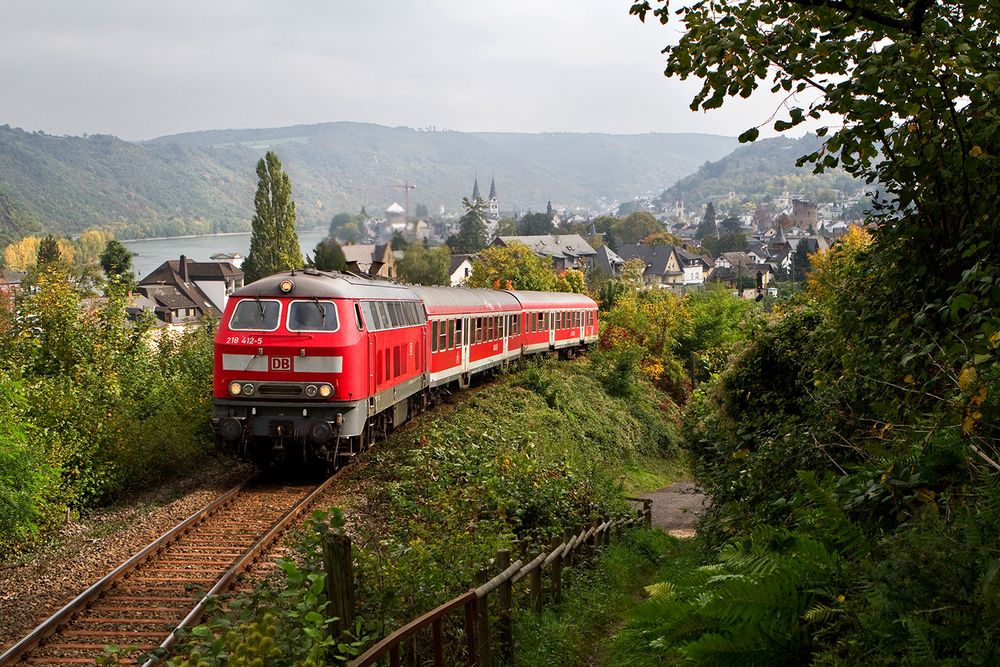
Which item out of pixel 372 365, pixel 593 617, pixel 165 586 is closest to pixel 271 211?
pixel 372 365

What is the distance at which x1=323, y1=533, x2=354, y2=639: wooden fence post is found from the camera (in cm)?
698

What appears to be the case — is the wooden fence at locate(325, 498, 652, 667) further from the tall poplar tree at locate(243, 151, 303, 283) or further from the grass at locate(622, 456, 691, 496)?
the tall poplar tree at locate(243, 151, 303, 283)

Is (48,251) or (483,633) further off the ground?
(48,251)

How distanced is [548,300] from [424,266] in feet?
207

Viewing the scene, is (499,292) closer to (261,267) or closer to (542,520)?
→ (542,520)

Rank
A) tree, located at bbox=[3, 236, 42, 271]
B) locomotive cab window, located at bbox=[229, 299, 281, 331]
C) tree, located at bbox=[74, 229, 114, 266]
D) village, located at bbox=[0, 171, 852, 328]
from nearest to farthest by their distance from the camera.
Answer: locomotive cab window, located at bbox=[229, 299, 281, 331] → village, located at bbox=[0, 171, 852, 328] → tree, located at bbox=[3, 236, 42, 271] → tree, located at bbox=[74, 229, 114, 266]

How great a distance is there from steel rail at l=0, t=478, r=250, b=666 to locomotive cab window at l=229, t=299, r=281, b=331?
3058 mm

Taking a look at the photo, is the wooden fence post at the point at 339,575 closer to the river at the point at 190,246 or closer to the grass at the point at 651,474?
the grass at the point at 651,474

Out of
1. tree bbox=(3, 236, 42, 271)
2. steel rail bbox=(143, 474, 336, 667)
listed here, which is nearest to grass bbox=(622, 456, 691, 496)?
steel rail bbox=(143, 474, 336, 667)

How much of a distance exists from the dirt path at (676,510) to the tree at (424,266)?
71.5 m

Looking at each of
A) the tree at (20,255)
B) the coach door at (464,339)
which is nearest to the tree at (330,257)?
the coach door at (464,339)

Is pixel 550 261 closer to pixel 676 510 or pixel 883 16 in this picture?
pixel 676 510

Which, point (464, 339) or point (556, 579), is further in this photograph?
point (464, 339)

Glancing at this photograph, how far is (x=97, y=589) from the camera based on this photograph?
34.2 feet
